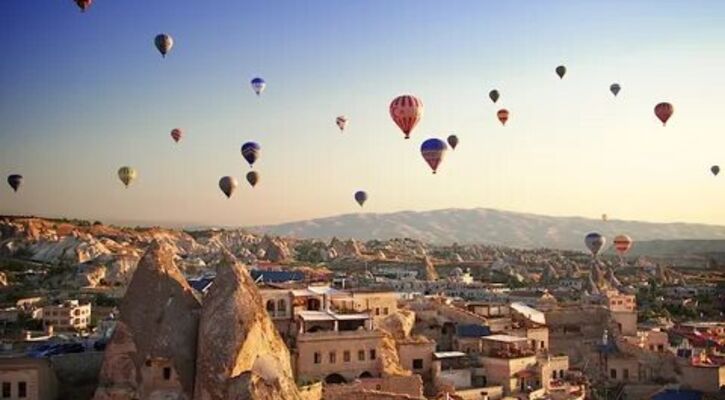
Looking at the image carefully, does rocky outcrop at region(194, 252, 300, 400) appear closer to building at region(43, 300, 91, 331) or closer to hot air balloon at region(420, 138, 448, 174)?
hot air balloon at region(420, 138, 448, 174)

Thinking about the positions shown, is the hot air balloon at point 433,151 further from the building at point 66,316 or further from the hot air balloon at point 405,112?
the building at point 66,316

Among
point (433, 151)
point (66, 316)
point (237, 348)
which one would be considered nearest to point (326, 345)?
point (237, 348)

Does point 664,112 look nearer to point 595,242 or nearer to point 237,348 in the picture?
point 595,242

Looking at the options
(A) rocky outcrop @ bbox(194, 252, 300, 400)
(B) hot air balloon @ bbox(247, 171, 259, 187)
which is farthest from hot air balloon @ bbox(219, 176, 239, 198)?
(A) rocky outcrop @ bbox(194, 252, 300, 400)

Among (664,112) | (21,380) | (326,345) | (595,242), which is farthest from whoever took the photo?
(595,242)

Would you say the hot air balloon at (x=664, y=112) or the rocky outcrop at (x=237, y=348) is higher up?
the hot air balloon at (x=664, y=112)

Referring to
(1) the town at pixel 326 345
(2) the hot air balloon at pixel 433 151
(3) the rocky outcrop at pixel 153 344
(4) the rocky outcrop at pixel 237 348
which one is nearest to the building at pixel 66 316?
(1) the town at pixel 326 345

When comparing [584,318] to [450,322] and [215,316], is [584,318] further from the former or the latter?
[215,316]
